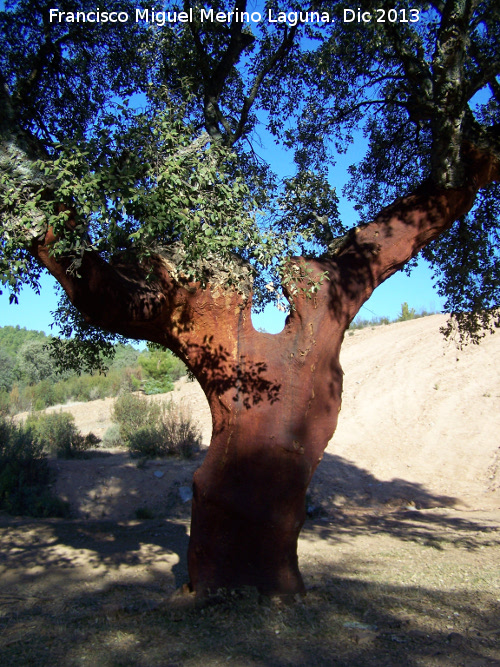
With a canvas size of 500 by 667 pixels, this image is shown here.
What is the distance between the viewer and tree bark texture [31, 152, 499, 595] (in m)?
4.64

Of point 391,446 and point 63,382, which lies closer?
point 391,446

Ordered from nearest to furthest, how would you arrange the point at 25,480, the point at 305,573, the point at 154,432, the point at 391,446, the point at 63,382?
the point at 305,573, the point at 25,480, the point at 154,432, the point at 391,446, the point at 63,382

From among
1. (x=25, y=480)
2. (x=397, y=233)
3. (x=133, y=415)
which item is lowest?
(x=25, y=480)

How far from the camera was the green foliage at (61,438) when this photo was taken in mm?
12574

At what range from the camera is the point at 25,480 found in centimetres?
1016

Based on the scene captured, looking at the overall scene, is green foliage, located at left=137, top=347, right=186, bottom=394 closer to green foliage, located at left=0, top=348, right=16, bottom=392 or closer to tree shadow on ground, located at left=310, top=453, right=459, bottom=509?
green foliage, located at left=0, top=348, right=16, bottom=392

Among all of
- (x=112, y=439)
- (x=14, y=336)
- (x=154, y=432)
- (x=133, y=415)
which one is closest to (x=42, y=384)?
(x=133, y=415)

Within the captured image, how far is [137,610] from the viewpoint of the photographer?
482cm

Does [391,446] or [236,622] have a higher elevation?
[391,446]

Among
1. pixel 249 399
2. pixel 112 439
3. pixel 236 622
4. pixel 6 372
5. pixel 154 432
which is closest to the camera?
pixel 236 622

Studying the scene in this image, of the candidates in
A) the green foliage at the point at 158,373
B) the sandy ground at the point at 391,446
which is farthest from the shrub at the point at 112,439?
the green foliage at the point at 158,373

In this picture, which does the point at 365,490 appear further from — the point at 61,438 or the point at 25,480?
the point at 61,438

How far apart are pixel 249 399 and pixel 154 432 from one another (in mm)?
8927

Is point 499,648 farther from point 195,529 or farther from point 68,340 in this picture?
point 68,340
